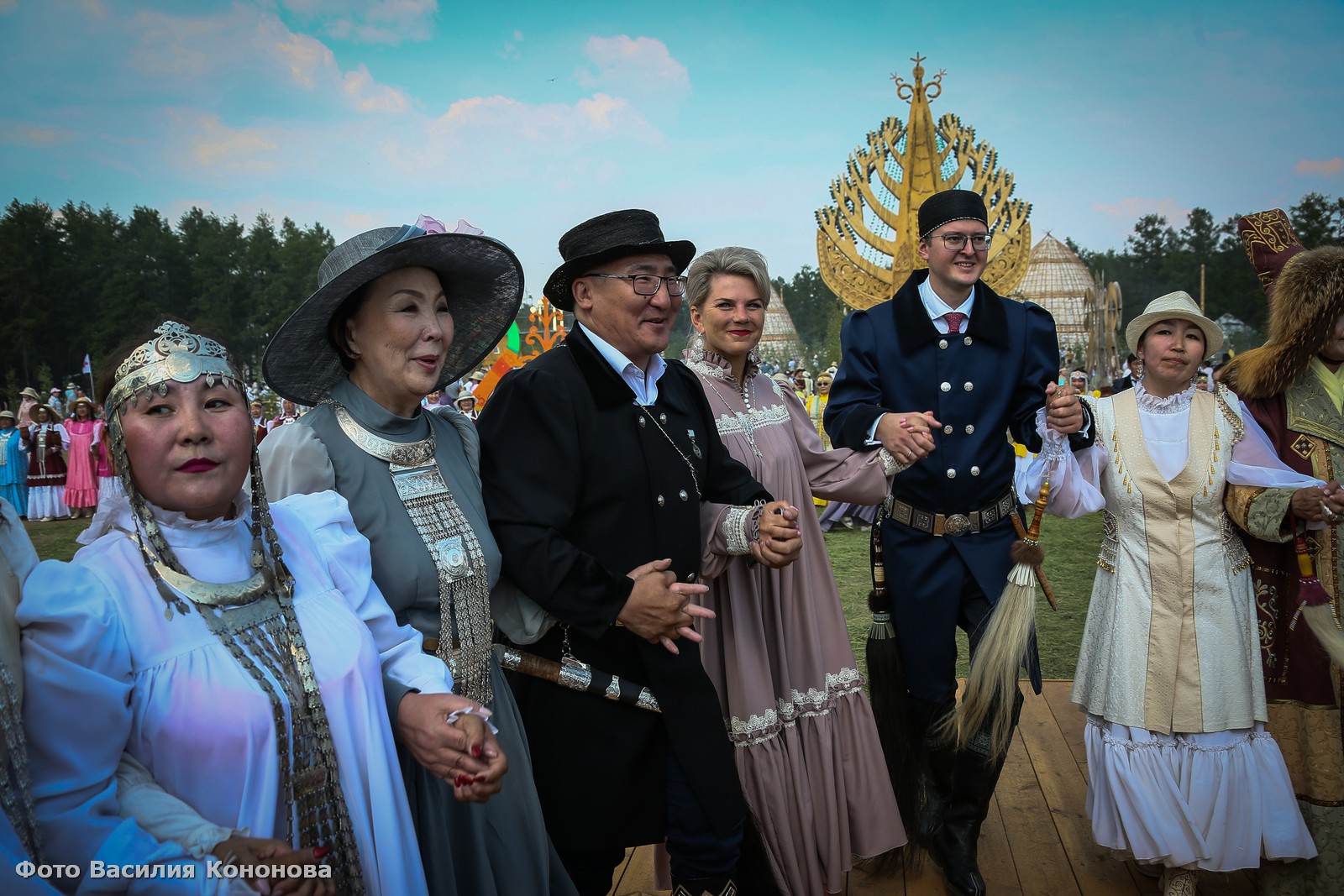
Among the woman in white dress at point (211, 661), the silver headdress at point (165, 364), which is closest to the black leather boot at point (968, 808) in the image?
the woman in white dress at point (211, 661)

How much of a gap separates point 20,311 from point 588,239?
38.0 meters

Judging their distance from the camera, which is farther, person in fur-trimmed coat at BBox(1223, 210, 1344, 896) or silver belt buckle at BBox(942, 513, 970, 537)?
silver belt buckle at BBox(942, 513, 970, 537)

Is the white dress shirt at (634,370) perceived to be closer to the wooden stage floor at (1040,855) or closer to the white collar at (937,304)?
the white collar at (937,304)

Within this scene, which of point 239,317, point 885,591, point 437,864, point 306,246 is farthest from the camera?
point 306,246

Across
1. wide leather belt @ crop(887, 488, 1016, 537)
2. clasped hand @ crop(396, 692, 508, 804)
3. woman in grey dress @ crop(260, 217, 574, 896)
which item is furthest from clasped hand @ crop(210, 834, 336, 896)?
wide leather belt @ crop(887, 488, 1016, 537)

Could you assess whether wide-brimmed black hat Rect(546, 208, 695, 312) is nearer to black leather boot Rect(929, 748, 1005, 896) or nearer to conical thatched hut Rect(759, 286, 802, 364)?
black leather boot Rect(929, 748, 1005, 896)

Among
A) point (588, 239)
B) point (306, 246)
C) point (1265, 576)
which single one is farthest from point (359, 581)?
point (306, 246)

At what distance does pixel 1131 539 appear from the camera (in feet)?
10.5

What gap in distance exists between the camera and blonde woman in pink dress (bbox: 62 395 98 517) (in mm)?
14930

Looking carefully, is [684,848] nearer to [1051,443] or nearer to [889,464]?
[889,464]

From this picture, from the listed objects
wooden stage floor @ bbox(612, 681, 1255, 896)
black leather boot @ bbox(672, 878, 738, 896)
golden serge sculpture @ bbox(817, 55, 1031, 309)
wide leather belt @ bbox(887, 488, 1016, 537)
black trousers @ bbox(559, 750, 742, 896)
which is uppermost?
golden serge sculpture @ bbox(817, 55, 1031, 309)

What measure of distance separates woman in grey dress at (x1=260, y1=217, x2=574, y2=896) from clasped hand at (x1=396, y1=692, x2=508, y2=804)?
8.0 inches

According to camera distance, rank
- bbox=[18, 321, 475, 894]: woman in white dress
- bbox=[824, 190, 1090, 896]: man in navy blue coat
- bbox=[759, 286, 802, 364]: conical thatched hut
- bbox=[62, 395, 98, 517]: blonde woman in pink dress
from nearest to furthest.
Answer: bbox=[18, 321, 475, 894]: woman in white dress
bbox=[824, 190, 1090, 896]: man in navy blue coat
bbox=[62, 395, 98, 517]: blonde woman in pink dress
bbox=[759, 286, 802, 364]: conical thatched hut

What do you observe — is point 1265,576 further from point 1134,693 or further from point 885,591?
point 885,591
